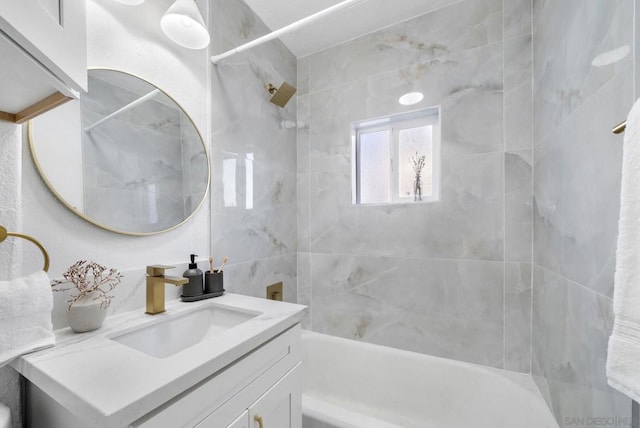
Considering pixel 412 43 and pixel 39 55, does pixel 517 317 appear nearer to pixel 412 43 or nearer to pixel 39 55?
pixel 412 43

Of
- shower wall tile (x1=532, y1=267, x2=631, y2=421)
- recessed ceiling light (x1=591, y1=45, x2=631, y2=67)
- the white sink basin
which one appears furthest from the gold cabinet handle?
recessed ceiling light (x1=591, y1=45, x2=631, y2=67)

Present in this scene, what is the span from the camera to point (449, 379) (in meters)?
1.57

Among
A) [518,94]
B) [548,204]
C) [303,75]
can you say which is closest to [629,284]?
[548,204]

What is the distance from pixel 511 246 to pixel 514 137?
60 centimetres

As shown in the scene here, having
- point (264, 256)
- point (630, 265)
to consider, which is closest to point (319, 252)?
point (264, 256)

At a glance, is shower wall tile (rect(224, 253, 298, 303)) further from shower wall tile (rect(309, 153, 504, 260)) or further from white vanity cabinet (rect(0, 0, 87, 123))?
white vanity cabinet (rect(0, 0, 87, 123))

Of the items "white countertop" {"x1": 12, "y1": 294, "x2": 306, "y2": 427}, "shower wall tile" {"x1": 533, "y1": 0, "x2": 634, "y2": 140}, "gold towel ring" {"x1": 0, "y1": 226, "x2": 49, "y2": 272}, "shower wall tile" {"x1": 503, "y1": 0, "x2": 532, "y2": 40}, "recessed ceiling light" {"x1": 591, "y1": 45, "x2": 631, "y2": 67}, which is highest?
"shower wall tile" {"x1": 503, "y1": 0, "x2": 532, "y2": 40}

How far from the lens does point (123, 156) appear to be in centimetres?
103

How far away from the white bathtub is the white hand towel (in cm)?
100

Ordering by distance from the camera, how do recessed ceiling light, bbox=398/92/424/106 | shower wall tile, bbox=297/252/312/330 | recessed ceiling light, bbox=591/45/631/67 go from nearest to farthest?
recessed ceiling light, bbox=591/45/631/67, recessed ceiling light, bbox=398/92/424/106, shower wall tile, bbox=297/252/312/330

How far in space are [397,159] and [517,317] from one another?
3.90ft

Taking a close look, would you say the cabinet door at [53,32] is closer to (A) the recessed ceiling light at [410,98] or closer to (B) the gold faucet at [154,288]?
(B) the gold faucet at [154,288]

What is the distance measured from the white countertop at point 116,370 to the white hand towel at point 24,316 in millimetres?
30

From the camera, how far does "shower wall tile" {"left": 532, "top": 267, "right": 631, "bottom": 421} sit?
2.46 feet
